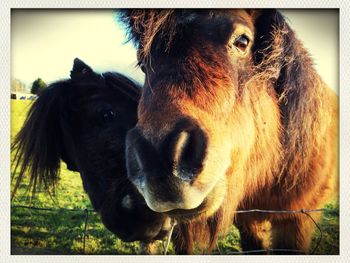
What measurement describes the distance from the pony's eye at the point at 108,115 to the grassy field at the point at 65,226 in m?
0.56

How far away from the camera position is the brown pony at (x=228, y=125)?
214 cm

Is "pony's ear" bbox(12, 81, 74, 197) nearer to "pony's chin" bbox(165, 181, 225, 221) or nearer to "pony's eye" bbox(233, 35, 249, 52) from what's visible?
"pony's chin" bbox(165, 181, 225, 221)

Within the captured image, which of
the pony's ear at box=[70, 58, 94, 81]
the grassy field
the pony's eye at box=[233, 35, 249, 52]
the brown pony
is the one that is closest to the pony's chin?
the brown pony

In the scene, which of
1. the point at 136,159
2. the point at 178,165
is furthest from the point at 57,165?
the point at 178,165

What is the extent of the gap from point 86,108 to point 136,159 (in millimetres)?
1218

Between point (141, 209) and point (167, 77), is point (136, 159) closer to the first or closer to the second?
point (167, 77)

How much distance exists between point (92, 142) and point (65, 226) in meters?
0.74

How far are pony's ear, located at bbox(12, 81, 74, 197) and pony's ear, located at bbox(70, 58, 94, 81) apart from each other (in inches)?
3.7

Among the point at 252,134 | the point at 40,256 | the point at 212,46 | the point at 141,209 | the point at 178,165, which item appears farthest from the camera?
the point at 40,256

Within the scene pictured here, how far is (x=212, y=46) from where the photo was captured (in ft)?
7.88

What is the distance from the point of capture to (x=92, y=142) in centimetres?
321
